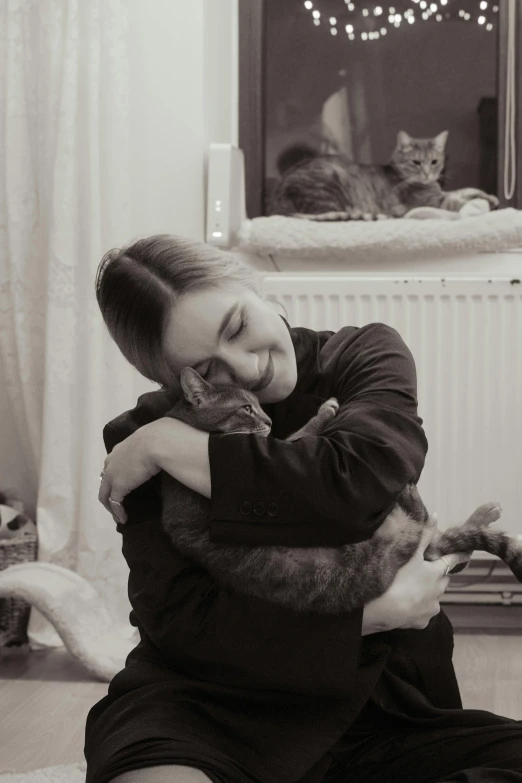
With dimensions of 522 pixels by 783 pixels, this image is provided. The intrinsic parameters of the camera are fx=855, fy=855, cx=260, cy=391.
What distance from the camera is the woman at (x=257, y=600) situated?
99 centimetres

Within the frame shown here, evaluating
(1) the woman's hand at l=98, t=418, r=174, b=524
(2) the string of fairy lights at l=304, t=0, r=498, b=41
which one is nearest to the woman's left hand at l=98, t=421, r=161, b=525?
(1) the woman's hand at l=98, t=418, r=174, b=524

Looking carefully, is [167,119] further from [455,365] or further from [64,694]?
[64,694]

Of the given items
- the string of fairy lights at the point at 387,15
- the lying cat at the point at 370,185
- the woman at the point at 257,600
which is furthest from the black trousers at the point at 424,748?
the string of fairy lights at the point at 387,15

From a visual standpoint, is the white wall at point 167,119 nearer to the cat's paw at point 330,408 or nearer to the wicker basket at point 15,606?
the wicker basket at point 15,606

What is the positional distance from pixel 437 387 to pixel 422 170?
75 cm

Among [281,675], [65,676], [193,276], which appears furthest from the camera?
[65,676]

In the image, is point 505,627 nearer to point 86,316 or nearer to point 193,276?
point 86,316

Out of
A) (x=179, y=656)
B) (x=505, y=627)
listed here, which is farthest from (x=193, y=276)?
(x=505, y=627)

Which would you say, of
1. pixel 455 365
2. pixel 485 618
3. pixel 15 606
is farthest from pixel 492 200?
pixel 15 606

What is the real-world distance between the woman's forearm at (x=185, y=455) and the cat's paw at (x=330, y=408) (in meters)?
0.18

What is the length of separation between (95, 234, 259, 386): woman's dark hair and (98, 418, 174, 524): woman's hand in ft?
0.38

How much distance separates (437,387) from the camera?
8.39 ft

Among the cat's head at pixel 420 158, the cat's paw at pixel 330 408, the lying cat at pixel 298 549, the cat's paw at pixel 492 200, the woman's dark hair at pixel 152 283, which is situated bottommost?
the lying cat at pixel 298 549

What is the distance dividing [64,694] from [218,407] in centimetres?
125
